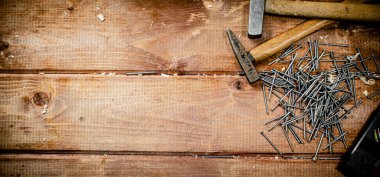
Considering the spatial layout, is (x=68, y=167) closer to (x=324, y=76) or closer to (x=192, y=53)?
(x=192, y=53)

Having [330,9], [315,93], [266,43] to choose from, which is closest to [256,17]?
[266,43]

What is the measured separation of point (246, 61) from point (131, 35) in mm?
557

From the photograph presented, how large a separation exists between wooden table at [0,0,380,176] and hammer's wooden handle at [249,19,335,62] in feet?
0.18

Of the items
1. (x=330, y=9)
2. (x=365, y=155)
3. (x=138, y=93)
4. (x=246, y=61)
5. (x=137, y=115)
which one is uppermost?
(x=330, y=9)

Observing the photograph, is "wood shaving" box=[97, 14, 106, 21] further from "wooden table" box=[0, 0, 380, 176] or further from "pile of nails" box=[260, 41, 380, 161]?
"pile of nails" box=[260, 41, 380, 161]

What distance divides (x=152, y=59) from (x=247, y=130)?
1.84 feet

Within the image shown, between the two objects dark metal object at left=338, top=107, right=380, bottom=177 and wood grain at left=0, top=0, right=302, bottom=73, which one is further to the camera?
wood grain at left=0, top=0, right=302, bottom=73

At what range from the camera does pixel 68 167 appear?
4.10 feet

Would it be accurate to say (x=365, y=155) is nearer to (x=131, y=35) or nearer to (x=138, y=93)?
(x=138, y=93)

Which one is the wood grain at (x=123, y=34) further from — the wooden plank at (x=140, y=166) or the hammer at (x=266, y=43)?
the wooden plank at (x=140, y=166)

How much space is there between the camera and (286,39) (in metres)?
1.21

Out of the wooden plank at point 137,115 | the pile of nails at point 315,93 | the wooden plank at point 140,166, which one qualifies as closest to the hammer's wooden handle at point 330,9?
the pile of nails at point 315,93

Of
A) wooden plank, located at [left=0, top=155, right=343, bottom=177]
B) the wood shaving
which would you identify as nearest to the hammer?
wooden plank, located at [left=0, top=155, right=343, bottom=177]

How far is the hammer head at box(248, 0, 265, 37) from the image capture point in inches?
47.6
